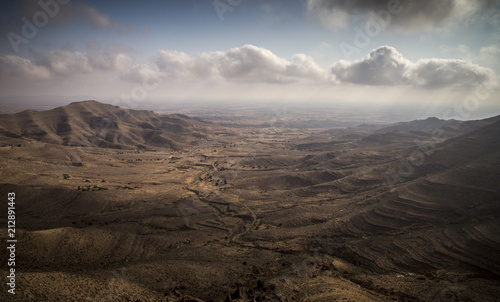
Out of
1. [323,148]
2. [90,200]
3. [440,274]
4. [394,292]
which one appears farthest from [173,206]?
[323,148]

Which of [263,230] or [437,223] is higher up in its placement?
[437,223]

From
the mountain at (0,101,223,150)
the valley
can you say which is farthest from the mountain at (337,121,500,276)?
the mountain at (0,101,223,150)

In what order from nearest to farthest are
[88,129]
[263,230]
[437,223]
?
[437,223] → [263,230] → [88,129]

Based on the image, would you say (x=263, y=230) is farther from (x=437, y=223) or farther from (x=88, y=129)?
(x=88, y=129)

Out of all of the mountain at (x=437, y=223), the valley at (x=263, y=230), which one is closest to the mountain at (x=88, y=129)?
the valley at (x=263, y=230)

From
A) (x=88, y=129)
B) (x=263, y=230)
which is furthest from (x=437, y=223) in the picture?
(x=88, y=129)

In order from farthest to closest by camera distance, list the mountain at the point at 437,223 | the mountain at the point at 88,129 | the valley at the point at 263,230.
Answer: the mountain at the point at 88,129, the mountain at the point at 437,223, the valley at the point at 263,230

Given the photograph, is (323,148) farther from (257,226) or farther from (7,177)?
(7,177)

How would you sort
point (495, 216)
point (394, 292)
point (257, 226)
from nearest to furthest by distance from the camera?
point (394, 292)
point (495, 216)
point (257, 226)

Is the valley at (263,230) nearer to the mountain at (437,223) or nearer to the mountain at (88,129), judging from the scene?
the mountain at (437,223)
